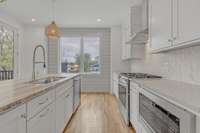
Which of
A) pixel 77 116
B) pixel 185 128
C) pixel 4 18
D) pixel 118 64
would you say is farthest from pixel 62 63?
pixel 185 128

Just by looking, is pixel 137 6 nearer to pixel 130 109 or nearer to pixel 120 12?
pixel 120 12

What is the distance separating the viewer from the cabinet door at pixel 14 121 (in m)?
1.20

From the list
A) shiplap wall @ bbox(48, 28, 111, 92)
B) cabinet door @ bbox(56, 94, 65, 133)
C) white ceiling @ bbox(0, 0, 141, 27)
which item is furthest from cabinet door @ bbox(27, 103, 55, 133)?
shiplap wall @ bbox(48, 28, 111, 92)

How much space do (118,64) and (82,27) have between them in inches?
82.1

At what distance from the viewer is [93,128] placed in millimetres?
3771

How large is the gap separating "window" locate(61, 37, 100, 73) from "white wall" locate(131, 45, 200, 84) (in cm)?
461

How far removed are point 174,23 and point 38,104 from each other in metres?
1.53

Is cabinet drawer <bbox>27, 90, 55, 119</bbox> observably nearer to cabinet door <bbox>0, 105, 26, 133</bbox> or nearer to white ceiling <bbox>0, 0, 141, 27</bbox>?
cabinet door <bbox>0, 105, 26, 133</bbox>

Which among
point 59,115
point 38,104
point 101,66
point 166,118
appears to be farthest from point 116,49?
point 166,118

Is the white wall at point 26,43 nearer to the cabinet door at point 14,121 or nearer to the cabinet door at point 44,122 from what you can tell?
the cabinet door at point 44,122

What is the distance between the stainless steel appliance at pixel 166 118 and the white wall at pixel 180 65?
633 mm

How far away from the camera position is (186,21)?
5.95ft

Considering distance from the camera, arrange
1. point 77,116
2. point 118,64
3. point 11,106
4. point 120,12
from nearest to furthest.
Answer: point 11,106 → point 77,116 → point 120,12 → point 118,64

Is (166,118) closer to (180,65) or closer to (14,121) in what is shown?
(14,121)
